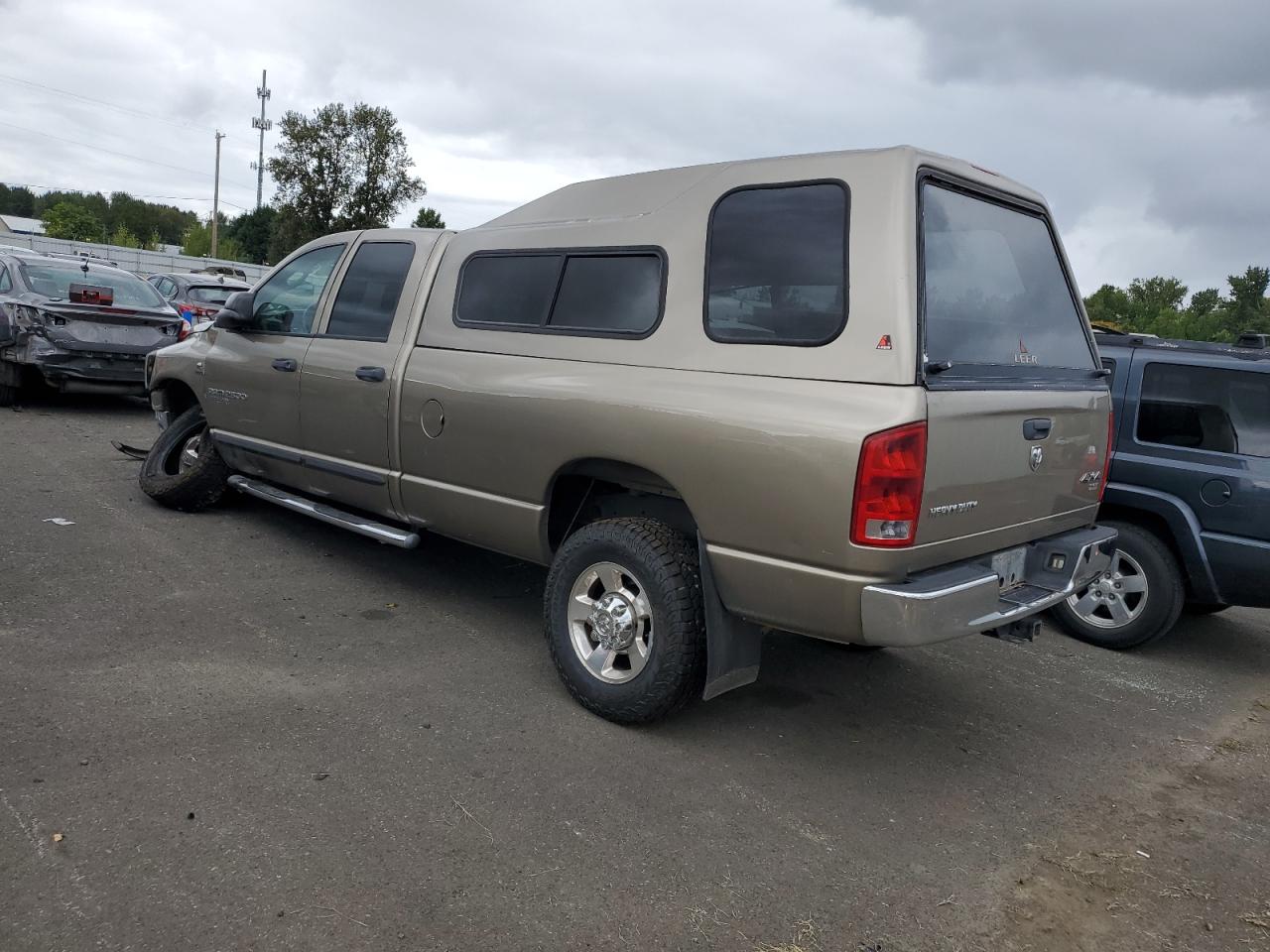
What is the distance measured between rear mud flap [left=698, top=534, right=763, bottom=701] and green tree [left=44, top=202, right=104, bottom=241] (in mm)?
90063

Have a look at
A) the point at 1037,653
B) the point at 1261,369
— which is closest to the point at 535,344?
the point at 1037,653

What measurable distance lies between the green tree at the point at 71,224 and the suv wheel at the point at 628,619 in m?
89.5

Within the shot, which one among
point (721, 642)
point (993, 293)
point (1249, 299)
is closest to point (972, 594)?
point (721, 642)

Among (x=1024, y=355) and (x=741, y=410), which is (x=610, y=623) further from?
(x=1024, y=355)

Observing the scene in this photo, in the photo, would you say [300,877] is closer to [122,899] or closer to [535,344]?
[122,899]

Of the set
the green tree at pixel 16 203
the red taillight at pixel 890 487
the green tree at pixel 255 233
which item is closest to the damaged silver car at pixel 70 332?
the red taillight at pixel 890 487

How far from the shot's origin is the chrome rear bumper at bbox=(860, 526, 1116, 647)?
10.5 feet

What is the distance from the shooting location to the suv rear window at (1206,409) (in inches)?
209

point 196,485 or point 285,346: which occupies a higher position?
point 285,346

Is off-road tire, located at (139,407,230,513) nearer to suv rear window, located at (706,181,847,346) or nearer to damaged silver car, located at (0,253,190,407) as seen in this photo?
damaged silver car, located at (0,253,190,407)

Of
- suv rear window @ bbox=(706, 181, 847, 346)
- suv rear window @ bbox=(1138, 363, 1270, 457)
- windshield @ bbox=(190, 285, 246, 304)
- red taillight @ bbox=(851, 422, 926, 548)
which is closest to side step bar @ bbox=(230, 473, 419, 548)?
suv rear window @ bbox=(706, 181, 847, 346)

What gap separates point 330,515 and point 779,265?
295 centimetres

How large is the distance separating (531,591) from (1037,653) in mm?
2880

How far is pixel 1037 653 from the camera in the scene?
5.51m
